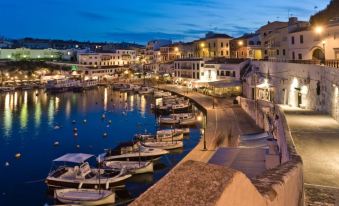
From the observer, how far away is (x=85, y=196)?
1778cm

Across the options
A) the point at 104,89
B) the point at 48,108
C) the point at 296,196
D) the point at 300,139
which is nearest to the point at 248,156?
the point at 300,139

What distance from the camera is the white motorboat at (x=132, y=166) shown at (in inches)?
864

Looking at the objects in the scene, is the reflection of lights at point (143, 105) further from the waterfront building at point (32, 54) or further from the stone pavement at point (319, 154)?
the waterfront building at point (32, 54)

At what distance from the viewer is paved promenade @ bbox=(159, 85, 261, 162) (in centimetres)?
2330

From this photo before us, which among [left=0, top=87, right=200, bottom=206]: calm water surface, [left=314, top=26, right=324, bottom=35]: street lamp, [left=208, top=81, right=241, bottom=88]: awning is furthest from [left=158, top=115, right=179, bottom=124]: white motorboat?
[left=314, top=26, right=324, bottom=35]: street lamp

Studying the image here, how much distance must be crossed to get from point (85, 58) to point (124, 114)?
6472 cm

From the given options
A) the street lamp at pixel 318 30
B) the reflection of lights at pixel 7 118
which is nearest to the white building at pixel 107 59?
the reflection of lights at pixel 7 118

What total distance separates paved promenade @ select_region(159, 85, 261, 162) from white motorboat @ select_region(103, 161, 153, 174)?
2.50 meters

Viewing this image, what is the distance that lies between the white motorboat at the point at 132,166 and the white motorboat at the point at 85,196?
382 centimetres

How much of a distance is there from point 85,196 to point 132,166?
496cm

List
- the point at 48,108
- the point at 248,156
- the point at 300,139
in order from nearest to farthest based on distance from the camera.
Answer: the point at 300,139
the point at 248,156
the point at 48,108

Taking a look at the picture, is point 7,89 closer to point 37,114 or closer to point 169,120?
point 37,114

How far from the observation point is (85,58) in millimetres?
107125

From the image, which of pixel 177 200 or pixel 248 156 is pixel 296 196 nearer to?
pixel 177 200
